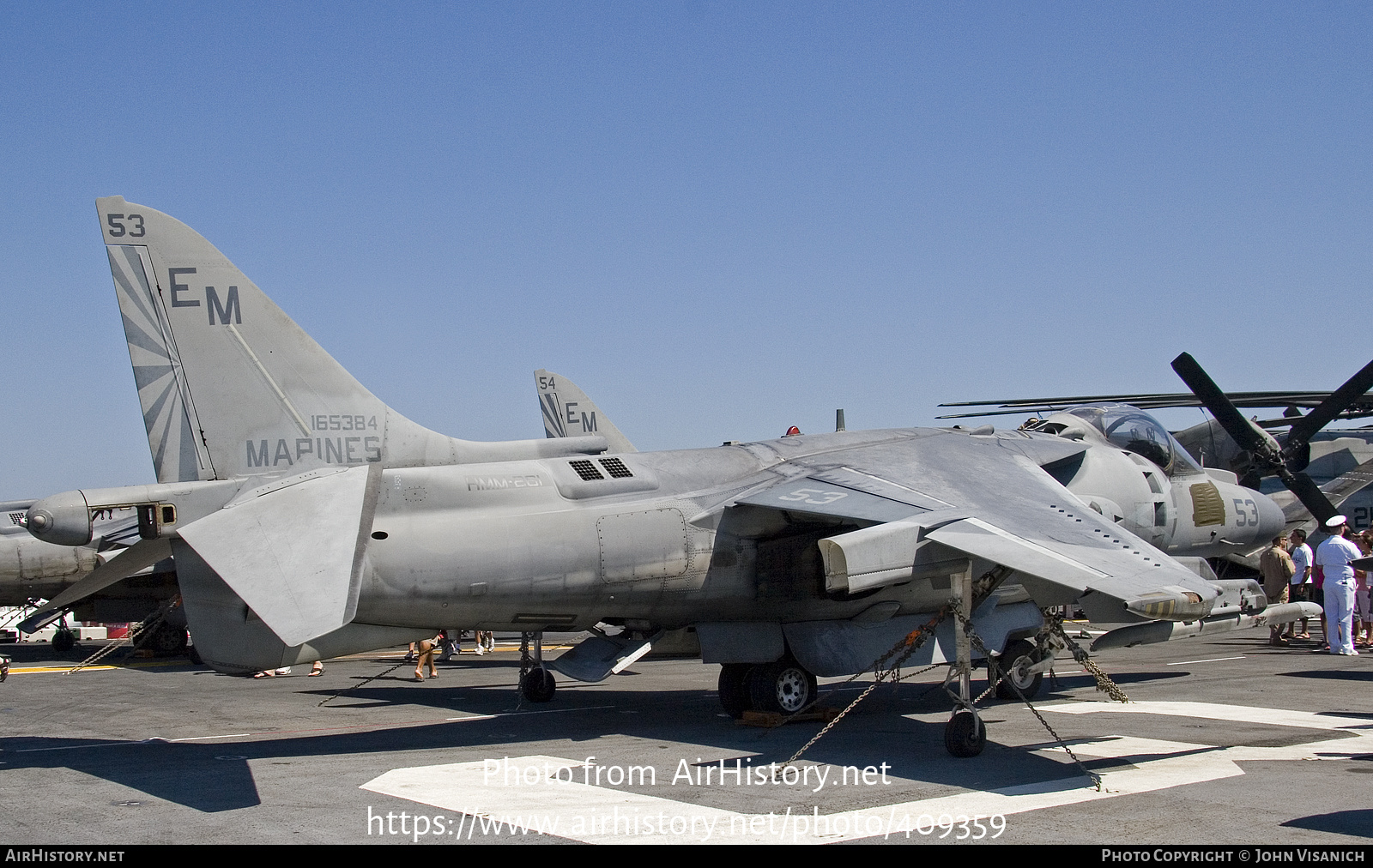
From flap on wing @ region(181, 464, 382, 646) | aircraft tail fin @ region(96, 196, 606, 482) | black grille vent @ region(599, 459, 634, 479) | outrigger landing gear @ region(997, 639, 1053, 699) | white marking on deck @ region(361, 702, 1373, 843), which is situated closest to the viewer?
white marking on deck @ region(361, 702, 1373, 843)

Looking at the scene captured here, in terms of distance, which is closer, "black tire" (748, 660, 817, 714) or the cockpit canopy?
"black tire" (748, 660, 817, 714)

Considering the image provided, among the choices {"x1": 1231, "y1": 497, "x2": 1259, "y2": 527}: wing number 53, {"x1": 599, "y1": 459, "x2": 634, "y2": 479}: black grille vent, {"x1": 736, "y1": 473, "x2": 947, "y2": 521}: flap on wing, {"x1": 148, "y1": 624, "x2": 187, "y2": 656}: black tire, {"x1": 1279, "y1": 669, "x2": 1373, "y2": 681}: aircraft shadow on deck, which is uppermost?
{"x1": 599, "y1": 459, "x2": 634, "y2": 479}: black grille vent

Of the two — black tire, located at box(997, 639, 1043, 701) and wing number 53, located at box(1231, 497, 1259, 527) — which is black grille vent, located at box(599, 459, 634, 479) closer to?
black tire, located at box(997, 639, 1043, 701)

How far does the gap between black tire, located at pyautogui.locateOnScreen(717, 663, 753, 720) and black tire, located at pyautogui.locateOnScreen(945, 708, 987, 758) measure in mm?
2816

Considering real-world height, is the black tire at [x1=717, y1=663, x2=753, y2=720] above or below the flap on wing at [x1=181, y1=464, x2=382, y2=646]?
below

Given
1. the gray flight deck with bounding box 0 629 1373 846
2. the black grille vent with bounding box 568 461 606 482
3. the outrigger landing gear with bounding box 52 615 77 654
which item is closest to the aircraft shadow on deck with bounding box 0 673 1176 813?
the gray flight deck with bounding box 0 629 1373 846

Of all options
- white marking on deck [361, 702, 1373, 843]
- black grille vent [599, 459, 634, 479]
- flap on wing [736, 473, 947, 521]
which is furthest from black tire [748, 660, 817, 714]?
white marking on deck [361, 702, 1373, 843]

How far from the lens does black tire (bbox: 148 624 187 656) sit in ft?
80.3

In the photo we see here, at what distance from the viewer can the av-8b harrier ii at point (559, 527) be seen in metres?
9.27

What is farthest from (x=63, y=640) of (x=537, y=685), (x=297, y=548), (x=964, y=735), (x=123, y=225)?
(x=964, y=735)

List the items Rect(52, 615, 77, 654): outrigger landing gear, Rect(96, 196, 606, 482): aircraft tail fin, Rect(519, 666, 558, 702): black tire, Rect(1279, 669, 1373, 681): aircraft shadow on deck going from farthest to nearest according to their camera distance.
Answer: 1. Rect(52, 615, 77, 654): outrigger landing gear
2. Rect(1279, 669, 1373, 681): aircraft shadow on deck
3. Rect(519, 666, 558, 702): black tire
4. Rect(96, 196, 606, 482): aircraft tail fin

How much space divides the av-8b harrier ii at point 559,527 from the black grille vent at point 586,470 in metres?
0.02

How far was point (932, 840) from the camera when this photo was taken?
686 cm

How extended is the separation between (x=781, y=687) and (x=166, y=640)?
17.6 metres
